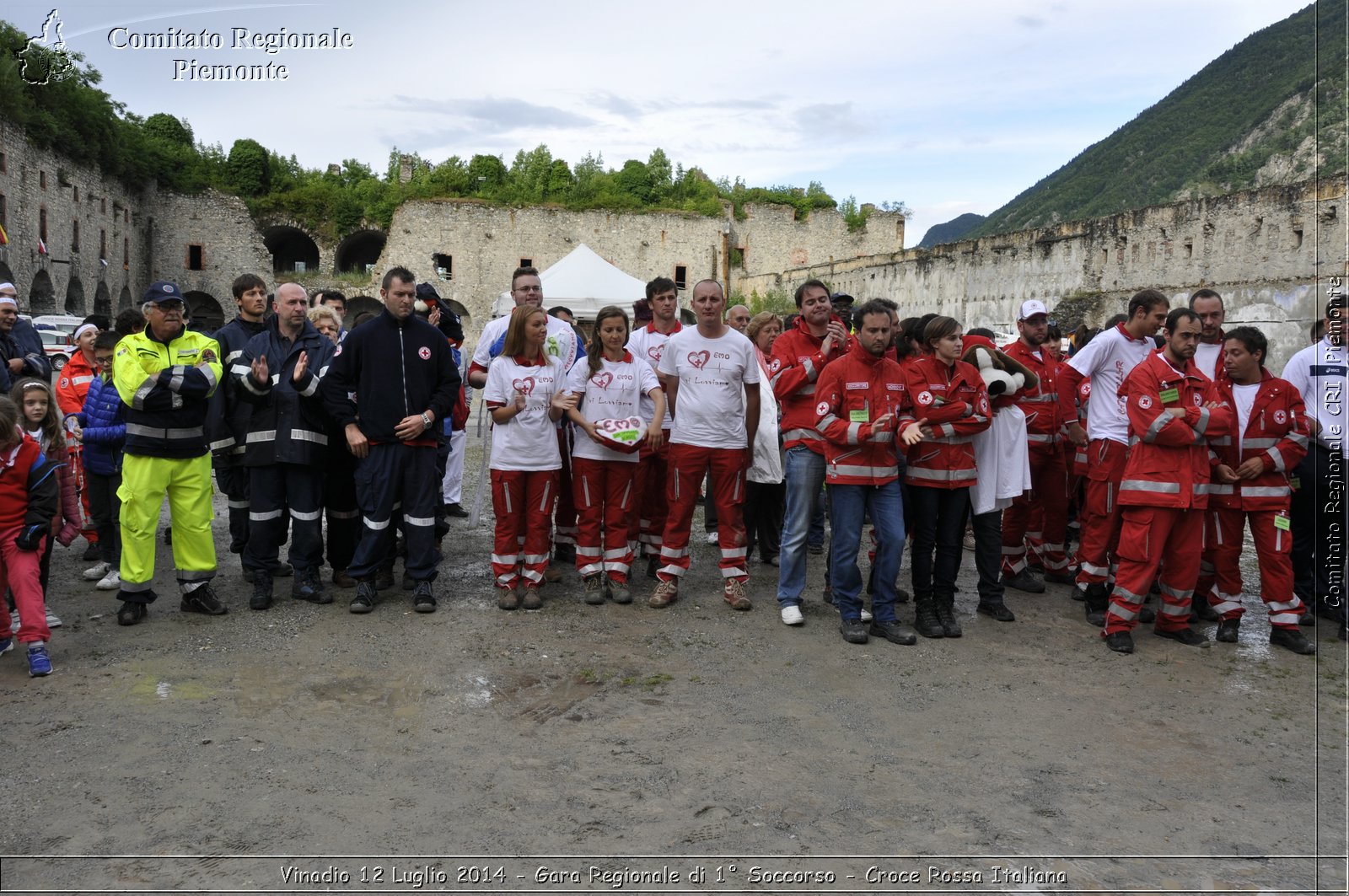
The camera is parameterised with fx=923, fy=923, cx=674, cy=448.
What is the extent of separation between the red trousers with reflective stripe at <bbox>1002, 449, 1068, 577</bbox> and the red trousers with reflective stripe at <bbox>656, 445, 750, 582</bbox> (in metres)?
2.07

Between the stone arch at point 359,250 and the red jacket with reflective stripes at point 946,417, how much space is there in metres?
41.2

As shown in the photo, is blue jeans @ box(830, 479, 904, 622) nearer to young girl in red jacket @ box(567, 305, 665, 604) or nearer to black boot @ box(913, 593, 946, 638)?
black boot @ box(913, 593, 946, 638)

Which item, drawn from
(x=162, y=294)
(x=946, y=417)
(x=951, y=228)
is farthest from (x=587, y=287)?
(x=951, y=228)

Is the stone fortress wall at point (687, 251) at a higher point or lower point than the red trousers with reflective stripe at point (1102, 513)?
higher

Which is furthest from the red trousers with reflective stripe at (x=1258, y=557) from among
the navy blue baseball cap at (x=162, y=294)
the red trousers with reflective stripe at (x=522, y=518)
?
the navy blue baseball cap at (x=162, y=294)

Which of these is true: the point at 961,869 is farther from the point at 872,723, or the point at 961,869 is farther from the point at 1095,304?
the point at 1095,304

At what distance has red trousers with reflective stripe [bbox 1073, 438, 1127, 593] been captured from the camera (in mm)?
6050

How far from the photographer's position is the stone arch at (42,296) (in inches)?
1232

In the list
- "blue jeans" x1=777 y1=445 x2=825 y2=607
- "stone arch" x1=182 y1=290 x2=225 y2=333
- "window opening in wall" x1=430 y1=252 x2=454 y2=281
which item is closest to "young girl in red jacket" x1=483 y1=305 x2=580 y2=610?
"blue jeans" x1=777 y1=445 x2=825 y2=607

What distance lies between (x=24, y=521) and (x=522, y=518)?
8.81 ft

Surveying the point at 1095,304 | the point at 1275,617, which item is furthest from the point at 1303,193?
the point at 1275,617

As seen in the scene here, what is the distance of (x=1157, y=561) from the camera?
530cm

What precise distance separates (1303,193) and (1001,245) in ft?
26.2

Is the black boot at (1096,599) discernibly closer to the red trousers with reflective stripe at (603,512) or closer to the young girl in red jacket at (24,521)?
the red trousers with reflective stripe at (603,512)
